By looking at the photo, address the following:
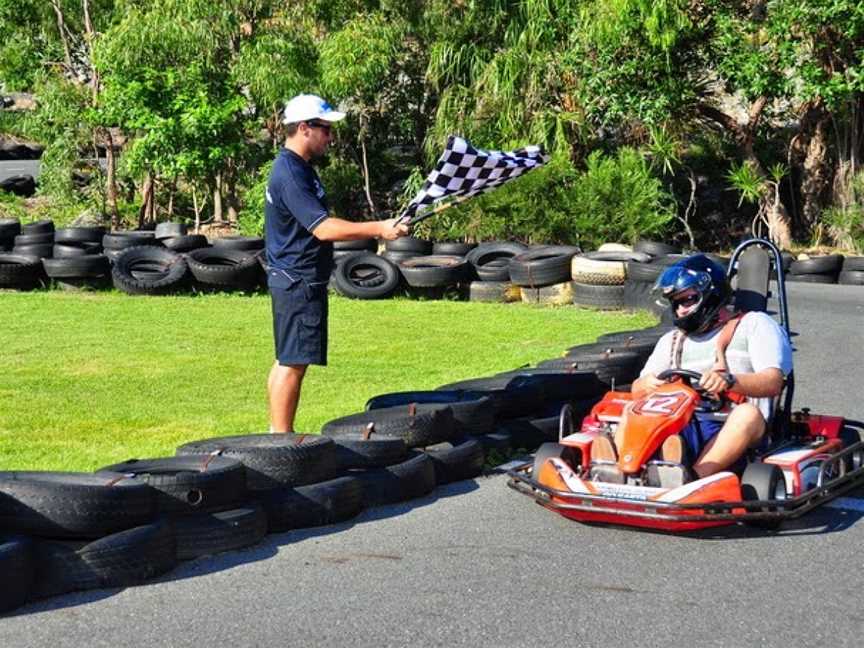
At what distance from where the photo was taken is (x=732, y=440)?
17.9ft

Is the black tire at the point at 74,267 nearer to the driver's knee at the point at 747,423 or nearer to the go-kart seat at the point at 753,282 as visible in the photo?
the go-kart seat at the point at 753,282

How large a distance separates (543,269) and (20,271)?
17.4ft

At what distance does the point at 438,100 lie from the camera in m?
21.5

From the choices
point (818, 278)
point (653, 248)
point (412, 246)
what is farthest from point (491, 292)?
point (818, 278)

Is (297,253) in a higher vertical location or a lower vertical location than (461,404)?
higher

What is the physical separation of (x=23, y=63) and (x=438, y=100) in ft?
24.1

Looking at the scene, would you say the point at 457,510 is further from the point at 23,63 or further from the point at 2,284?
the point at 23,63

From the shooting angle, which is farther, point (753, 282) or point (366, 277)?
point (366, 277)

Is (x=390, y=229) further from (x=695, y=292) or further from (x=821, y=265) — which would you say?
(x=821, y=265)

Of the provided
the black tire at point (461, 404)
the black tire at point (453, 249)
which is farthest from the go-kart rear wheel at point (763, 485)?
the black tire at point (453, 249)

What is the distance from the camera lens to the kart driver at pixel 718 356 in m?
5.50

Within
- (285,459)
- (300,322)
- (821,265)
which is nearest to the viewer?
(285,459)

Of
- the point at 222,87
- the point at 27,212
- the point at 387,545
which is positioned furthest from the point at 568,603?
the point at 27,212

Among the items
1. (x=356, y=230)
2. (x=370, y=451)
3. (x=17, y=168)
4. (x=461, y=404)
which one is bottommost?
(x=370, y=451)
